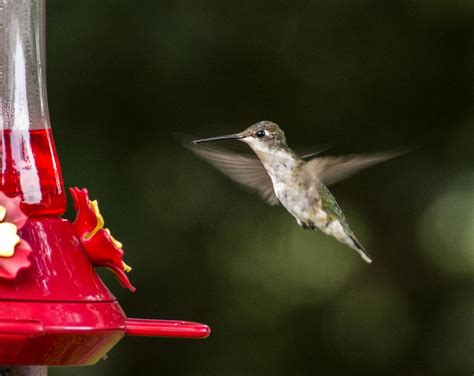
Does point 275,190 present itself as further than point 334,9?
No

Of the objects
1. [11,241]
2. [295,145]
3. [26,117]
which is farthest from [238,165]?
[295,145]

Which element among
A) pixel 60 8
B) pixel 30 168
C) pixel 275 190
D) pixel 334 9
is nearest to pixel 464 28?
pixel 334 9

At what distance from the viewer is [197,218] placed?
5.45 metres

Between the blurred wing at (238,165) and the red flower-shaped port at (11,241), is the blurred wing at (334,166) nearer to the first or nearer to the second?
the blurred wing at (238,165)

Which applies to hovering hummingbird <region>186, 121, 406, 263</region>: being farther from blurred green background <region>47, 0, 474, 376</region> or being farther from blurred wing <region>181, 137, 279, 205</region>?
blurred green background <region>47, 0, 474, 376</region>

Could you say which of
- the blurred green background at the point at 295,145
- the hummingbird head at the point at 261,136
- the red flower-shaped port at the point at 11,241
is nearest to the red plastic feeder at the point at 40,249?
the red flower-shaped port at the point at 11,241

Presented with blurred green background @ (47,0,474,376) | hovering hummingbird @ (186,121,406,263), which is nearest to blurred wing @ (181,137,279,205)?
hovering hummingbird @ (186,121,406,263)

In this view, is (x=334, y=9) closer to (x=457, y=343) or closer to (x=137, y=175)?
(x=137, y=175)

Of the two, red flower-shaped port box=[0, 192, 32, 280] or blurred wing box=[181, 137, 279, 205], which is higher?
red flower-shaped port box=[0, 192, 32, 280]

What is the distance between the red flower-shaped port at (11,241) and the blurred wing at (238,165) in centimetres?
132

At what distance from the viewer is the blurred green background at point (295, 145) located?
5.34 meters

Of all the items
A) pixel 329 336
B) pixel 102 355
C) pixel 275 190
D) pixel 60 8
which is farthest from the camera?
pixel 329 336

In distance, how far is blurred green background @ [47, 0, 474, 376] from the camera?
5340 millimetres

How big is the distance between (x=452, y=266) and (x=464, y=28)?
1274mm
